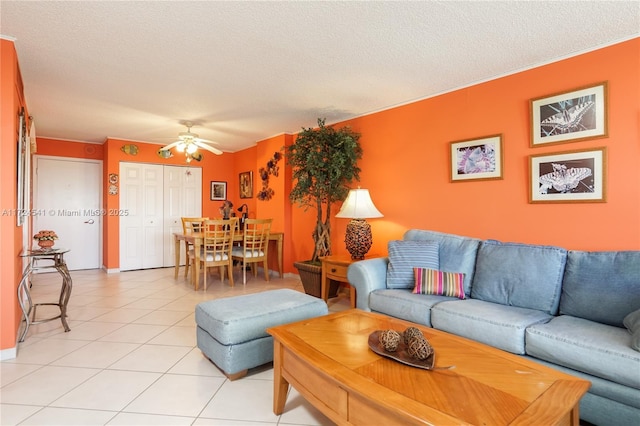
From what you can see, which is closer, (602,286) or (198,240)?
(602,286)

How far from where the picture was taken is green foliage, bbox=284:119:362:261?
12.9 feet

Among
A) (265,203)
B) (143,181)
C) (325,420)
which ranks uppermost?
(143,181)

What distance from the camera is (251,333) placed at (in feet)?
7.09

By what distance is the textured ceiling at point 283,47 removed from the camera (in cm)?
201

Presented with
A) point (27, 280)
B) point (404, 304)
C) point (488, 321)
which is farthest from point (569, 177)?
point (27, 280)

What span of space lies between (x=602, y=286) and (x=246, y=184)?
5567 millimetres

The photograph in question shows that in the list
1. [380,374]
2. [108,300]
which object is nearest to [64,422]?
[380,374]

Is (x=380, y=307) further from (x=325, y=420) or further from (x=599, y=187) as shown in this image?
(x=599, y=187)

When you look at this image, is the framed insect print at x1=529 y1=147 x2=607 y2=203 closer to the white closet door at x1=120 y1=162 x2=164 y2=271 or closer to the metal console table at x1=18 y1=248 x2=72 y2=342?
the metal console table at x1=18 y1=248 x2=72 y2=342

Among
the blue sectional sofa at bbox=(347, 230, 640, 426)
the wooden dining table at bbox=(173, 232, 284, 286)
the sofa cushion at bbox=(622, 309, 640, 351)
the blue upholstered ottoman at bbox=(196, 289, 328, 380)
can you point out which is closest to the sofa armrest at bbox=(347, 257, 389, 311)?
the blue sectional sofa at bbox=(347, 230, 640, 426)

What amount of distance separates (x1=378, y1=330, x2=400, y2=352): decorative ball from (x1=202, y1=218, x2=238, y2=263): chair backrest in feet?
11.4

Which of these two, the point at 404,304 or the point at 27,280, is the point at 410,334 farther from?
the point at 27,280

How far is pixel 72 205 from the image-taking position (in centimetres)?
591

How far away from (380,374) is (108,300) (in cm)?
389
